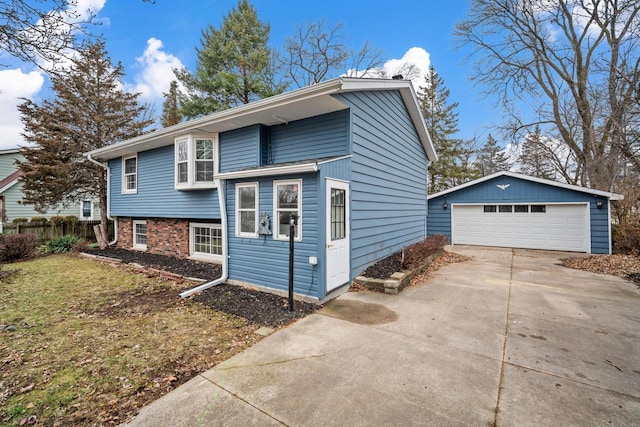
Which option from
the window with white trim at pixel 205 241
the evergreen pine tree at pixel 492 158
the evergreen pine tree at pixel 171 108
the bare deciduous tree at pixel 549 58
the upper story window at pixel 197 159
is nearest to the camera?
the upper story window at pixel 197 159

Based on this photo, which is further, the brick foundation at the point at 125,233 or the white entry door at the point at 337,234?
the brick foundation at the point at 125,233

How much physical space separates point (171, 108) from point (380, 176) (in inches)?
915

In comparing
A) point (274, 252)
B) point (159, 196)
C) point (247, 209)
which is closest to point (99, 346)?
point (274, 252)

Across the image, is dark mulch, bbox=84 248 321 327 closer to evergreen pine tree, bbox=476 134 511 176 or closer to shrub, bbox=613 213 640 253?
shrub, bbox=613 213 640 253

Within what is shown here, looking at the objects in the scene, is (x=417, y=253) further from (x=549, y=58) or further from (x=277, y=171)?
(x=549, y=58)

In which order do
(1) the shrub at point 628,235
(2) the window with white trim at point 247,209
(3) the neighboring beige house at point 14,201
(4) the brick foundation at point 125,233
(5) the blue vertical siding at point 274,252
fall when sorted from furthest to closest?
(3) the neighboring beige house at point 14,201 < (4) the brick foundation at point 125,233 < (1) the shrub at point 628,235 < (2) the window with white trim at point 247,209 < (5) the blue vertical siding at point 274,252

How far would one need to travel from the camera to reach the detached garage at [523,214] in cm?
1037

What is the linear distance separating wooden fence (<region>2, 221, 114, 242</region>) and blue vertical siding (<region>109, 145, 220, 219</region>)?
3639 mm

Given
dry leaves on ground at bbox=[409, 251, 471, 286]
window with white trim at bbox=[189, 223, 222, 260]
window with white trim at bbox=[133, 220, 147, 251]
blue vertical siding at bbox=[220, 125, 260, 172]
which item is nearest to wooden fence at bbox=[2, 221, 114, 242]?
window with white trim at bbox=[133, 220, 147, 251]

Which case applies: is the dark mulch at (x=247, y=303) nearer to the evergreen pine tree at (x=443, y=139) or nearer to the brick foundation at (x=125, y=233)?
the brick foundation at (x=125, y=233)

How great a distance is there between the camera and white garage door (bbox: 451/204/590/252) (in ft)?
35.4

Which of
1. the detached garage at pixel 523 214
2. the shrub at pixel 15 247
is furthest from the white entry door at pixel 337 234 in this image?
the shrub at pixel 15 247

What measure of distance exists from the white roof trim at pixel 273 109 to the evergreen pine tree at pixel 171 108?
13195 millimetres

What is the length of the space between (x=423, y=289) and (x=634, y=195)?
9339 millimetres
